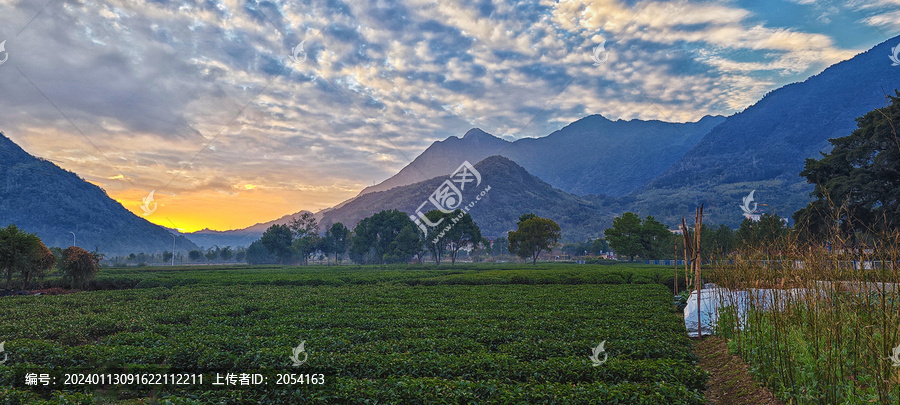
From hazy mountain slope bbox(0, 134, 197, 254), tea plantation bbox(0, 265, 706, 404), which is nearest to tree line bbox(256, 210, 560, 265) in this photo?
tea plantation bbox(0, 265, 706, 404)

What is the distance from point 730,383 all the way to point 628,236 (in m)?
64.9

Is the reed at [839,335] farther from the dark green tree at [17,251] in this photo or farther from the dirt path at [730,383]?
the dark green tree at [17,251]

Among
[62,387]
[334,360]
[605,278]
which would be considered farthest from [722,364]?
[605,278]

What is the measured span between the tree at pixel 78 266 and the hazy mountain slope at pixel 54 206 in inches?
5965

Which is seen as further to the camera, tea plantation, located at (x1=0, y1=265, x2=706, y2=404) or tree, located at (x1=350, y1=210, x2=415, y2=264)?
tree, located at (x1=350, y1=210, x2=415, y2=264)

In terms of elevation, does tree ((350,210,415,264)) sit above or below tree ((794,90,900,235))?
below

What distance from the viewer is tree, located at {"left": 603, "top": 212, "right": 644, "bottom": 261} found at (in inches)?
2648

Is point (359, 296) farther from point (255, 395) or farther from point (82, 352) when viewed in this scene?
point (255, 395)

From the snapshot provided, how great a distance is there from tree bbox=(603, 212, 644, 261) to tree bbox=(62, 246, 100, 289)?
217ft

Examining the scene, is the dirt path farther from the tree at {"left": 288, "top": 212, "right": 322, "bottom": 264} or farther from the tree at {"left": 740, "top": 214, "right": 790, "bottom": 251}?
the tree at {"left": 288, "top": 212, "right": 322, "bottom": 264}

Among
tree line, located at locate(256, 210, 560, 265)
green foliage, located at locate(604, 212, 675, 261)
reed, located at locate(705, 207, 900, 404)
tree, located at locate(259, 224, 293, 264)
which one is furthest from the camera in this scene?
tree, located at locate(259, 224, 293, 264)

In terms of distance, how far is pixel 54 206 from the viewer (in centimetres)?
15962

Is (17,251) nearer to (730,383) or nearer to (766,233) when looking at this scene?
(730,383)

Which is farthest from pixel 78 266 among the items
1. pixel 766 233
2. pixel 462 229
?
pixel 462 229
